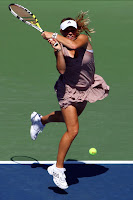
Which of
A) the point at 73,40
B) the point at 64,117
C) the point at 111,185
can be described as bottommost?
the point at 111,185

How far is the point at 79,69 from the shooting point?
28.5 feet

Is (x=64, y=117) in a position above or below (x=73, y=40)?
below

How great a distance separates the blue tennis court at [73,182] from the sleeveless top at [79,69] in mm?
1257

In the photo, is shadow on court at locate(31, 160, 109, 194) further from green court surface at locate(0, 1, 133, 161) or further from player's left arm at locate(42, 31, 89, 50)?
player's left arm at locate(42, 31, 89, 50)

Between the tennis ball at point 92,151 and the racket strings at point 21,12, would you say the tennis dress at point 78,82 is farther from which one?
the racket strings at point 21,12

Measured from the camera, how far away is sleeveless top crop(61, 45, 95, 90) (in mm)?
8578

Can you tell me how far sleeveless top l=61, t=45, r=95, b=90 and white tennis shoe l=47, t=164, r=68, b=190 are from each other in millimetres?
1152

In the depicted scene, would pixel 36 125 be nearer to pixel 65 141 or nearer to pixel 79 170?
pixel 79 170

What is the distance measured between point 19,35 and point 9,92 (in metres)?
5.30

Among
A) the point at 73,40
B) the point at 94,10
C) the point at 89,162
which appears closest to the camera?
the point at 73,40

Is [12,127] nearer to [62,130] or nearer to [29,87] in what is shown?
[62,130]

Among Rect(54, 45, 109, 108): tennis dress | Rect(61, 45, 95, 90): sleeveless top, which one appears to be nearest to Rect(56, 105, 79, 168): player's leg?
Rect(54, 45, 109, 108): tennis dress

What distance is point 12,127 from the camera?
Answer: 10805mm

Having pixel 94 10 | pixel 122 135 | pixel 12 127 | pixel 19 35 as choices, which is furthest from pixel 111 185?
pixel 94 10
